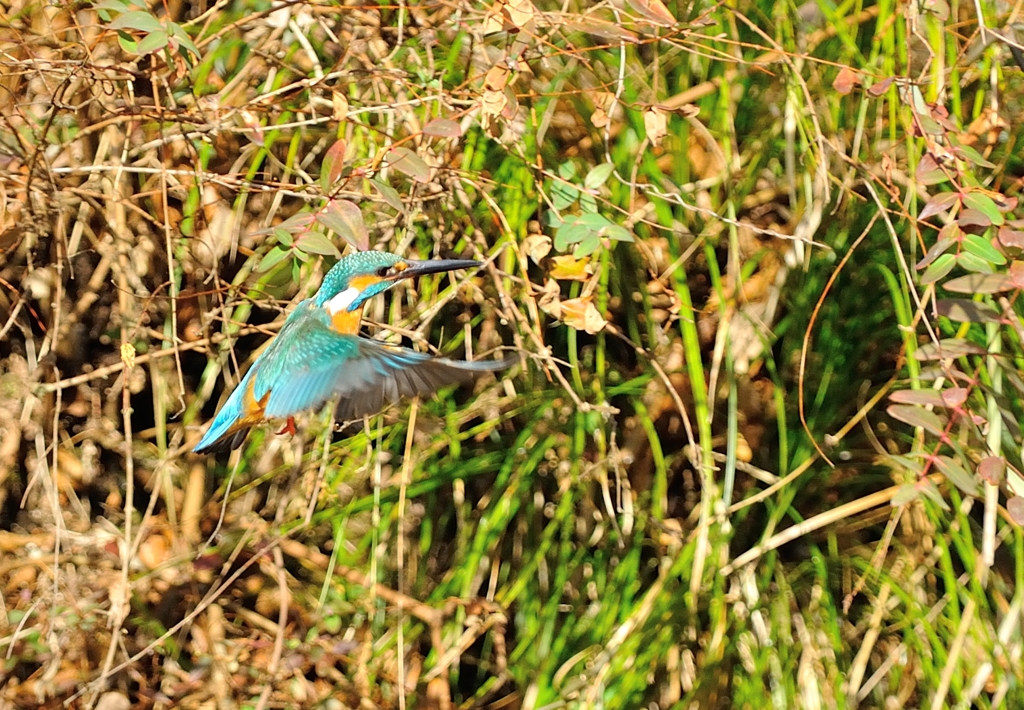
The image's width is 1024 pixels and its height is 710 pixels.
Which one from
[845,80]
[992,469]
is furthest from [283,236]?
[992,469]

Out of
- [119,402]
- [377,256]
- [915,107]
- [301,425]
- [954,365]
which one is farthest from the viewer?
[119,402]

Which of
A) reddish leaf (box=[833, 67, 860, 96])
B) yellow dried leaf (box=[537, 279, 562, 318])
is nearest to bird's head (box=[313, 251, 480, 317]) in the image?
yellow dried leaf (box=[537, 279, 562, 318])

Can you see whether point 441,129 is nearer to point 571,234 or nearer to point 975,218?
point 571,234

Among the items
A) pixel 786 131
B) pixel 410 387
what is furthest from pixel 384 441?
pixel 786 131

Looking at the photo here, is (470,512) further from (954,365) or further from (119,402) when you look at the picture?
(954,365)

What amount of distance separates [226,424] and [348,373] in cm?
35

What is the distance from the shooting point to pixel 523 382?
1.77 metres

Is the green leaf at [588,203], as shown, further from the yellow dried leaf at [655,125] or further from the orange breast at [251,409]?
the orange breast at [251,409]

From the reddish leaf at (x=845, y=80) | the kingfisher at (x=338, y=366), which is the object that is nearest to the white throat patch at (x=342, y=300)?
the kingfisher at (x=338, y=366)

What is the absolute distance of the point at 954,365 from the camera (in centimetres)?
161

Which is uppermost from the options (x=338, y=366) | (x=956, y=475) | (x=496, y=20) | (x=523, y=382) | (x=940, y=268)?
(x=496, y=20)

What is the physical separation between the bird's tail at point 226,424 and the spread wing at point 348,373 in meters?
0.06

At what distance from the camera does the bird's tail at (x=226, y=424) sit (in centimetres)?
158

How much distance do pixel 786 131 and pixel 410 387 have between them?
80cm
